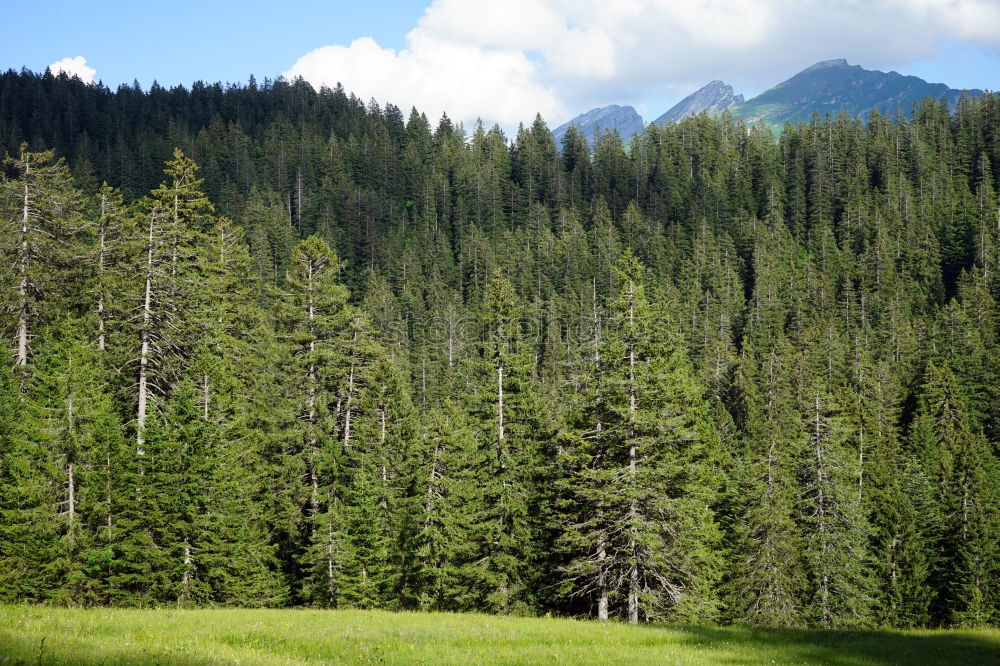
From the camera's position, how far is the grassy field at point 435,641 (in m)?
12.9

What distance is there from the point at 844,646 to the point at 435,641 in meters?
10.6

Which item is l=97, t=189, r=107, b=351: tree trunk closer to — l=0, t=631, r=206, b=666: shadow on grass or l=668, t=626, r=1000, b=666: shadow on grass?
l=0, t=631, r=206, b=666: shadow on grass

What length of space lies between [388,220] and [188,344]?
5675 inches

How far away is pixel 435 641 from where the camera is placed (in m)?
16.2

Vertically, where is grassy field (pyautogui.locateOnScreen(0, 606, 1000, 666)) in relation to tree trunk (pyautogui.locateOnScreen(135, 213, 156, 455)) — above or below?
below

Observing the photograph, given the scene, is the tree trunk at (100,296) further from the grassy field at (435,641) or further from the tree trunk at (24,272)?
the grassy field at (435,641)

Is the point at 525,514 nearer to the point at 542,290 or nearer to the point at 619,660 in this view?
the point at 619,660

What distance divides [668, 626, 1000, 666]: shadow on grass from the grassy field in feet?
0.09

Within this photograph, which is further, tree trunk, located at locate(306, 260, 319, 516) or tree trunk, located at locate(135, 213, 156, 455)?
tree trunk, located at locate(306, 260, 319, 516)

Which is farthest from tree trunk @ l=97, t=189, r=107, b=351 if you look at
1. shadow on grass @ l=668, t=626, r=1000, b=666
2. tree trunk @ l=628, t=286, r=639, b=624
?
shadow on grass @ l=668, t=626, r=1000, b=666

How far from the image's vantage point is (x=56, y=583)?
76.8 ft

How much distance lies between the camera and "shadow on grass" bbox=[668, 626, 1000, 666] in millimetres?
15922

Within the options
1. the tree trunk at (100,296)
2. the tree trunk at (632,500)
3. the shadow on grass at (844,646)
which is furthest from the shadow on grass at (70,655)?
the tree trunk at (100,296)

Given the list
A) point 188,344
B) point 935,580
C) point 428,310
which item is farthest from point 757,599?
point 428,310
